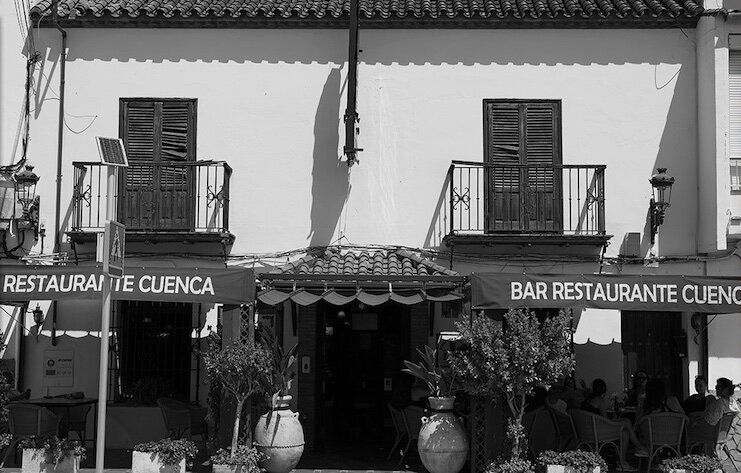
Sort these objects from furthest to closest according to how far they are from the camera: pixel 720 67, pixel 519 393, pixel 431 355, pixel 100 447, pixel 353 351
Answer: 1. pixel 353 351
2. pixel 720 67
3. pixel 431 355
4. pixel 519 393
5. pixel 100 447

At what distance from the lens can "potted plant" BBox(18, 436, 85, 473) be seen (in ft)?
43.1

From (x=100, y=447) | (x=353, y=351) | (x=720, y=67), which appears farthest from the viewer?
(x=353, y=351)

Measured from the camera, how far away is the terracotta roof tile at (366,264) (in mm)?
14195

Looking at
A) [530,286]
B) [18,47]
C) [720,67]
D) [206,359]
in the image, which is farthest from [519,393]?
[18,47]

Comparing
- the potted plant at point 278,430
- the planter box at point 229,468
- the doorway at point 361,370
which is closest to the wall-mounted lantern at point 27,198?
the potted plant at point 278,430

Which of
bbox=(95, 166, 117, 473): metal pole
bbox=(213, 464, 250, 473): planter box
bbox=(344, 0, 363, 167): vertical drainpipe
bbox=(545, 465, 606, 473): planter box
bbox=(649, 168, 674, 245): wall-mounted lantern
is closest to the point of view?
bbox=(95, 166, 117, 473): metal pole

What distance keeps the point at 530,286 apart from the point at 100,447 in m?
6.14

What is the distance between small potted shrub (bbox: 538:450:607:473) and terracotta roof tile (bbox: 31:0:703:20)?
296 inches

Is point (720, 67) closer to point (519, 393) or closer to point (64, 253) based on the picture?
point (519, 393)

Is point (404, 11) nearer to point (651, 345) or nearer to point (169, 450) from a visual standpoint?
point (651, 345)

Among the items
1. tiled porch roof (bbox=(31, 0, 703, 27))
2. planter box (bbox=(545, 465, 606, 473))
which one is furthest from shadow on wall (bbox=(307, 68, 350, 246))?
planter box (bbox=(545, 465, 606, 473))

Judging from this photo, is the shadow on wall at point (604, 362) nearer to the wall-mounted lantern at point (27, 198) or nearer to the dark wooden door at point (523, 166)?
the dark wooden door at point (523, 166)

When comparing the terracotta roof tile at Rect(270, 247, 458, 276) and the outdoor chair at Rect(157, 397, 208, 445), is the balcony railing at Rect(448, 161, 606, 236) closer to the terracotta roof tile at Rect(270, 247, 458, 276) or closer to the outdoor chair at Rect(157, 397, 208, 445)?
the terracotta roof tile at Rect(270, 247, 458, 276)

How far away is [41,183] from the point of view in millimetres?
16188
